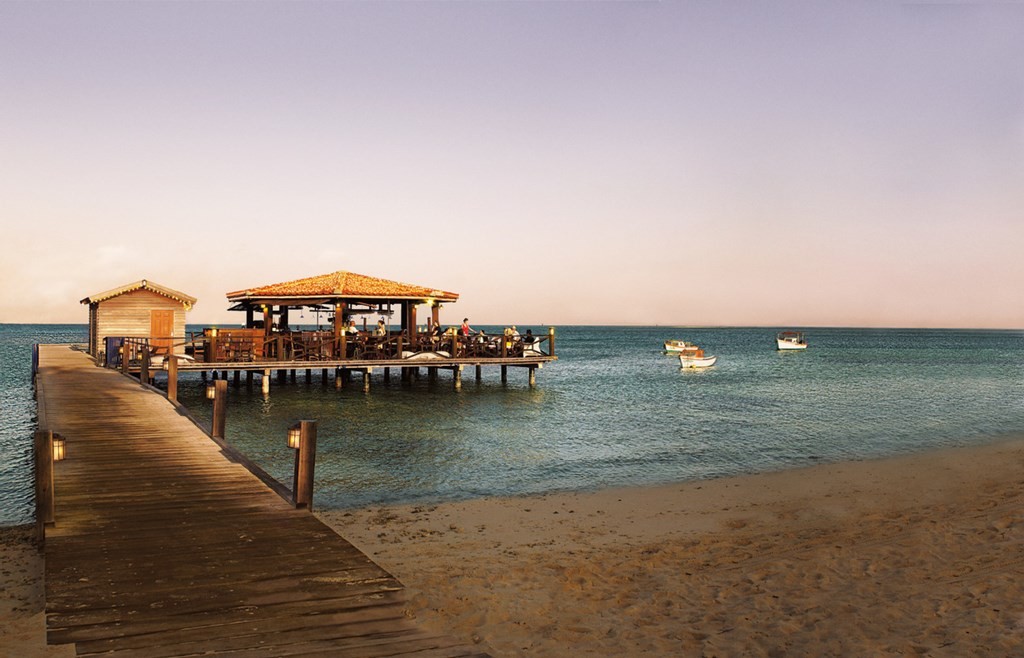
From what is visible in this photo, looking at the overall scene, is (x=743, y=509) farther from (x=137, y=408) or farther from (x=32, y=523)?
(x=137, y=408)

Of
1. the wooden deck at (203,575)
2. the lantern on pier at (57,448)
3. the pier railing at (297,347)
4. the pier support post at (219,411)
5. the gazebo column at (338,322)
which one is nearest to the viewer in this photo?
the wooden deck at (203,575)

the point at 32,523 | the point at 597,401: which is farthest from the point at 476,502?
the point at 597,401

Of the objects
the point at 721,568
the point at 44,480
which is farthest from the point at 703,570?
the point at 44,480

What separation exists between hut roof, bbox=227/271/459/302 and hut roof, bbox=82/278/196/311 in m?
2.98

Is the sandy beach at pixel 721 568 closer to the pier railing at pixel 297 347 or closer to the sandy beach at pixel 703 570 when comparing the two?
the sandy beach at pixel 703 570

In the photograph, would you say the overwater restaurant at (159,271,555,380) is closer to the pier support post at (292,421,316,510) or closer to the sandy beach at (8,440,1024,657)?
the sandy beach at (8,440,1024,657)

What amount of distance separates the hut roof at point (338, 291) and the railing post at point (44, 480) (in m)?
20.5

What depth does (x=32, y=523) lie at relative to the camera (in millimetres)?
10758

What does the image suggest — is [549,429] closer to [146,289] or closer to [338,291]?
[338,291]

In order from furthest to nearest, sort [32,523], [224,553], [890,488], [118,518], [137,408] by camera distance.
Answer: [137,408] < [890,488] < [32,523] < [118,518] < [224,553]

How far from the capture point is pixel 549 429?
2233cm

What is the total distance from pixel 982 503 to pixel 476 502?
29.1 ft

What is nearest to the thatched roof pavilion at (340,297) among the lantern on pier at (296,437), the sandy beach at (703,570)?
the sandy beach at (703,570)

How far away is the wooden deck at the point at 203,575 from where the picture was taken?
200 inches
